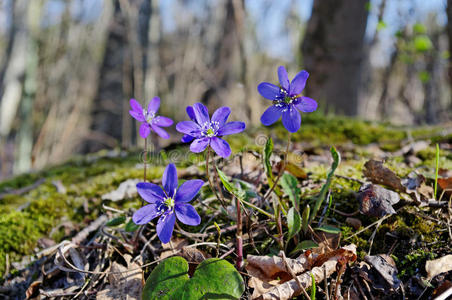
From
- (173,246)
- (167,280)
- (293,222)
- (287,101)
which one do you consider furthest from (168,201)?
(287,101)

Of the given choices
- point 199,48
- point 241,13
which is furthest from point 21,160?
point 199,48

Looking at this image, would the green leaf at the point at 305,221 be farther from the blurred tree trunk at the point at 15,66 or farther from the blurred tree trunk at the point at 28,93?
Answer: the blurred tree trunk at the point at 15,66

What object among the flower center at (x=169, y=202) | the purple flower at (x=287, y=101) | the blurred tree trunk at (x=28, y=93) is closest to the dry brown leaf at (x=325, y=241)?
the purple flower at (x=287, y=101)

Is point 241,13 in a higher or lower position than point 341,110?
higher

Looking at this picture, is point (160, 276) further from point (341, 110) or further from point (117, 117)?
point (117, 117)

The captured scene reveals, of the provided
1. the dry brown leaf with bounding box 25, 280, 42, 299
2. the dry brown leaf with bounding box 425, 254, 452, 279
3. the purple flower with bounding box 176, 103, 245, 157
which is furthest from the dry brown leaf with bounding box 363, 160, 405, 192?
the dry brown leaf with bounding box 25, 280, 42, 299

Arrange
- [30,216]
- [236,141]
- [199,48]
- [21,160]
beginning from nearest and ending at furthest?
[30,216] → [236,141] → [21,160] → [199,48]

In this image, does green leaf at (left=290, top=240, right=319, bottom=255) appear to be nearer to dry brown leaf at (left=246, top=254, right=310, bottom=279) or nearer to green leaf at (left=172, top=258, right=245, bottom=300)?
dry brown leaf at (left=246, top=254, right=310, bottom=279)
